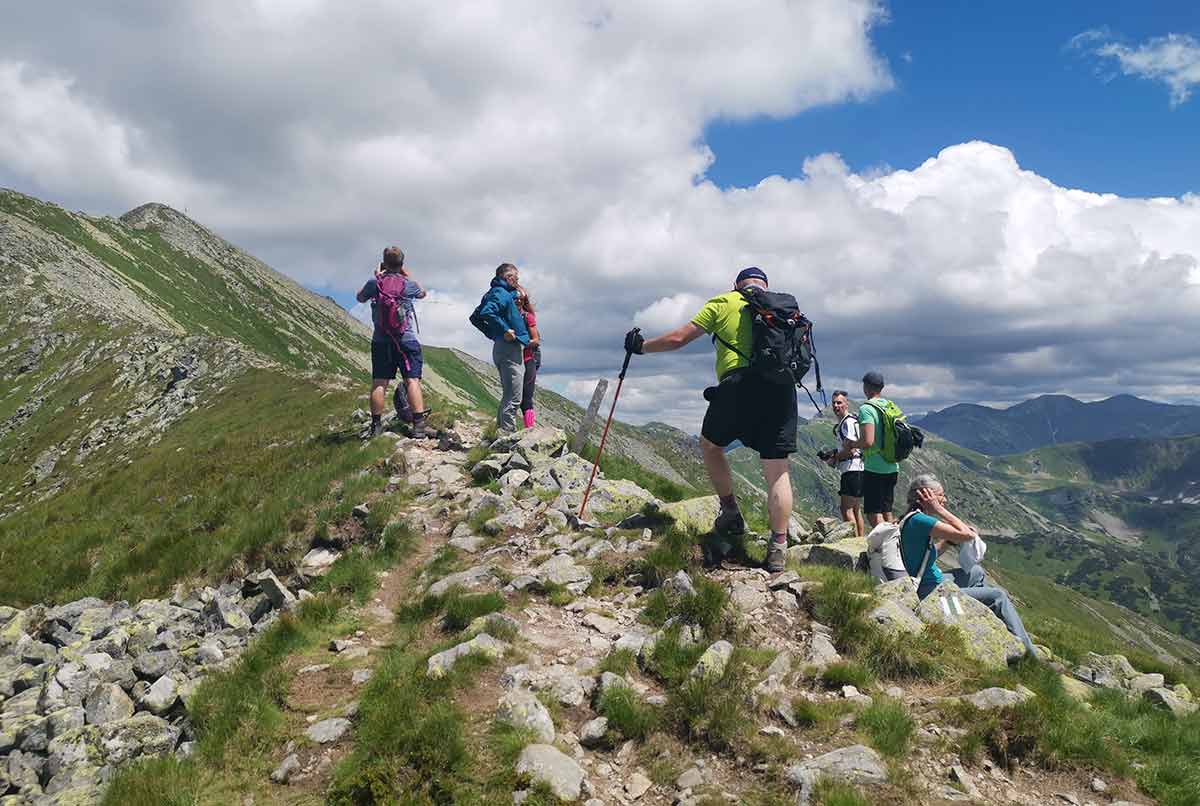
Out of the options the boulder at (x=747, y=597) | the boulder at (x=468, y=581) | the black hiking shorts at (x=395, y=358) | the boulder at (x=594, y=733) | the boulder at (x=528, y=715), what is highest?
the black hiking shorts at (x=395, y=358)

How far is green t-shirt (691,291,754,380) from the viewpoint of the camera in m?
8.63

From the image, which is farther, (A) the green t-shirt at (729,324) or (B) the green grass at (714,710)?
(A) the green t-shirt at (729,324)

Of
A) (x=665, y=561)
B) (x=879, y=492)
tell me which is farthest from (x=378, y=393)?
(x=879, y=492)

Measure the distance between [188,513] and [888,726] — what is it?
16.4 metres

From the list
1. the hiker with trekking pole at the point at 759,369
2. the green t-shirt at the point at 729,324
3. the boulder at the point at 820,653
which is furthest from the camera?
the green t-shirt at the point at 729,324

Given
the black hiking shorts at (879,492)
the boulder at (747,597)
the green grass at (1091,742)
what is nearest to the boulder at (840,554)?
the boulder at (747,597)

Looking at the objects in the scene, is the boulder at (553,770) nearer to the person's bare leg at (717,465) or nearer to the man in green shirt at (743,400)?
the man in green shirt at (743,400)

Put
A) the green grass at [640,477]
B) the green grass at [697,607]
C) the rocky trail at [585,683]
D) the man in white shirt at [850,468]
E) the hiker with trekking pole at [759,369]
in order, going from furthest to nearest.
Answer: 1. the green grass at [640,477]
2. the man in white shirt at [850,468]
3. the hiker with trekking pole at [759,369]
4. the green grass at [697,607]
5. the rocky trail at [585,683]

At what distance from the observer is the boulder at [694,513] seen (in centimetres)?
1088

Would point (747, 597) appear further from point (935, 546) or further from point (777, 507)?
point (935, 546)

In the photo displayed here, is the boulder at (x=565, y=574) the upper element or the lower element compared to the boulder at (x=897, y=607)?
lower

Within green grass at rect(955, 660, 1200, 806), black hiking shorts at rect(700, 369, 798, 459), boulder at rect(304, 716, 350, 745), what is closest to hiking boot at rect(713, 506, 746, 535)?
black hiking shorts at rect(700, 369, 798, 459)

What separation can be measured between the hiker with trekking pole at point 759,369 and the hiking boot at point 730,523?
33.9 inches

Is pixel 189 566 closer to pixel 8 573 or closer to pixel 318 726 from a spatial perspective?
pixel 8 573
